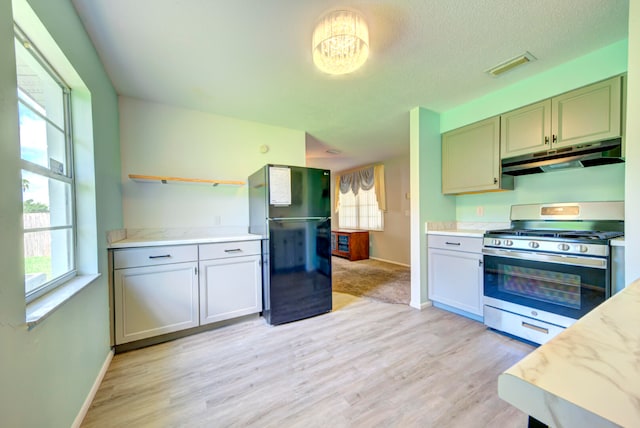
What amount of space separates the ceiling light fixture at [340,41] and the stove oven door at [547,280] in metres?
2.02

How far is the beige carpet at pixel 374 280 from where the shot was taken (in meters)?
3.40

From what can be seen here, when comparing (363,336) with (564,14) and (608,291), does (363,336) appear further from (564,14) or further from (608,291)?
(564,14)

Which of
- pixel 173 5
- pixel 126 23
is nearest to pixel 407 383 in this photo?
pixel 173 5

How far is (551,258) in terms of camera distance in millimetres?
1955

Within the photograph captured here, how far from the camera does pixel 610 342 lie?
46 cm

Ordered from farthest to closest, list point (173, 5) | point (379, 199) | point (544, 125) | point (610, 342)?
point (379, 199) < point (544, 125) < point (173, 5) < point (610, 342)

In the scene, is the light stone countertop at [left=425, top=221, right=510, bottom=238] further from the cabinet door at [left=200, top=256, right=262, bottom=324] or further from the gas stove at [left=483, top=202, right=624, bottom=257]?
the cabinet door at [left=200, top=256, right=262, bottom=324]

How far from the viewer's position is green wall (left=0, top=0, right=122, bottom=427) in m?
0.86

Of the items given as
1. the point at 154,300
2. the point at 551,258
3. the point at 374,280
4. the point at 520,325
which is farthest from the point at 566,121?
the point at 154,300

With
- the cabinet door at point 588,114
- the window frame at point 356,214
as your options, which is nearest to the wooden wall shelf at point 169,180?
the cabinet door at point 588,114

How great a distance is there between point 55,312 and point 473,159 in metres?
3.46

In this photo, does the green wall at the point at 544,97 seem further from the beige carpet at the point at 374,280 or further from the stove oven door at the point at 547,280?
the beige carpet at the point at 374,280

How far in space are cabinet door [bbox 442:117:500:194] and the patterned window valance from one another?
2.72 meters

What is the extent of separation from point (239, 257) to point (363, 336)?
1.39 meters
